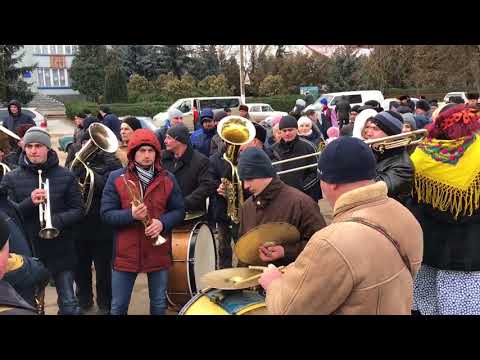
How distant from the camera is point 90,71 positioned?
132 feet

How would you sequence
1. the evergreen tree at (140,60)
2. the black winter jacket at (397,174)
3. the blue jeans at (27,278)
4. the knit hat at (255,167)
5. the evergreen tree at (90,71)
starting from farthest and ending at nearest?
1. the evergreen tree at (90,71)
2. the evergreen tree at (140,60)
3. the black winter jacket at (397,174)
4. the knit hat at (255,167)
5. the blue jeans at (27,278)

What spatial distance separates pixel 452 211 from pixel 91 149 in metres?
3.33

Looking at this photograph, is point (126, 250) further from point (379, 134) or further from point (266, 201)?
point (379, 134)

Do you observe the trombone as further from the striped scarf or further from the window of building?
the window of building

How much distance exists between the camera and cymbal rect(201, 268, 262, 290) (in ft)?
8.97

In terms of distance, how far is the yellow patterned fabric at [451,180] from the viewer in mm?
3453

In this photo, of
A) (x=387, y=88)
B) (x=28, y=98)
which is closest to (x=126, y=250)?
(x=28, y=98)

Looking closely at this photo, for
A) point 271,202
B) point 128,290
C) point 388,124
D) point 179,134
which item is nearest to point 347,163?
point 271,202

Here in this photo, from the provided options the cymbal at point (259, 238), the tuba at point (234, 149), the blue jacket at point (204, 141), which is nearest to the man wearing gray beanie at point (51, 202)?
the tuba at point (234, 149)

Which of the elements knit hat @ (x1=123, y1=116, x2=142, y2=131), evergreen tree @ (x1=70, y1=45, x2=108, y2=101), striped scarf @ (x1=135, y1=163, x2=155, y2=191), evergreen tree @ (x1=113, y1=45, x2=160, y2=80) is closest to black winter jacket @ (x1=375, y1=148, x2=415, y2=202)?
striped scarf @ (x1=135, y1=163, x2=155, y2=191)

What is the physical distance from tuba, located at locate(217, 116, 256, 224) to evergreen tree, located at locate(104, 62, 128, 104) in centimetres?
3067

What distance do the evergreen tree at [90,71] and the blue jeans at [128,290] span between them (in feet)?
124

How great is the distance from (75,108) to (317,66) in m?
17.9

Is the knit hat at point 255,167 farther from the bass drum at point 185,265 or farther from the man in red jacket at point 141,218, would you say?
the bass drum at point 185,265
